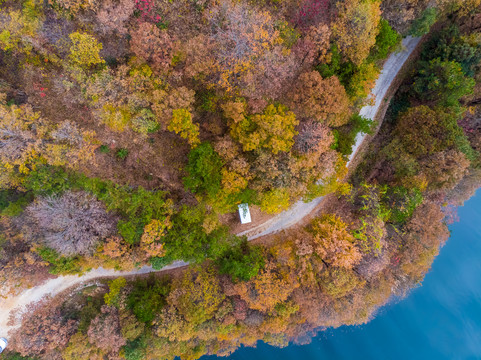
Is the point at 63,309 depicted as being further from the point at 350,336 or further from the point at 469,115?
the point at 469,115

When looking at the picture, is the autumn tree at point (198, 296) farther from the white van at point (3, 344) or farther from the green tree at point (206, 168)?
the white van at point (3, 344)

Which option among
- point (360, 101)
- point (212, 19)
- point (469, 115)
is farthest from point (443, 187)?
point (212, 19)

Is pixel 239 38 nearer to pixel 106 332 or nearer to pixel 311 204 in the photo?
pixel 311 204

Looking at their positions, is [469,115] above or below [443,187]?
above

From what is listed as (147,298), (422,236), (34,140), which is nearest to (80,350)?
(147,298)

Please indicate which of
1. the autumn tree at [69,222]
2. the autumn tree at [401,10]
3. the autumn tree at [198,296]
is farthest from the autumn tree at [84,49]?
the autumn tree at [401,10]

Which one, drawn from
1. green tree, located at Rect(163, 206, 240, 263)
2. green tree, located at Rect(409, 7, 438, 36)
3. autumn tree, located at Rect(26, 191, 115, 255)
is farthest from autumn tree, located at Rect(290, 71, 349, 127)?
autumn tree, located at Rect(26, 191, 115, 255)
